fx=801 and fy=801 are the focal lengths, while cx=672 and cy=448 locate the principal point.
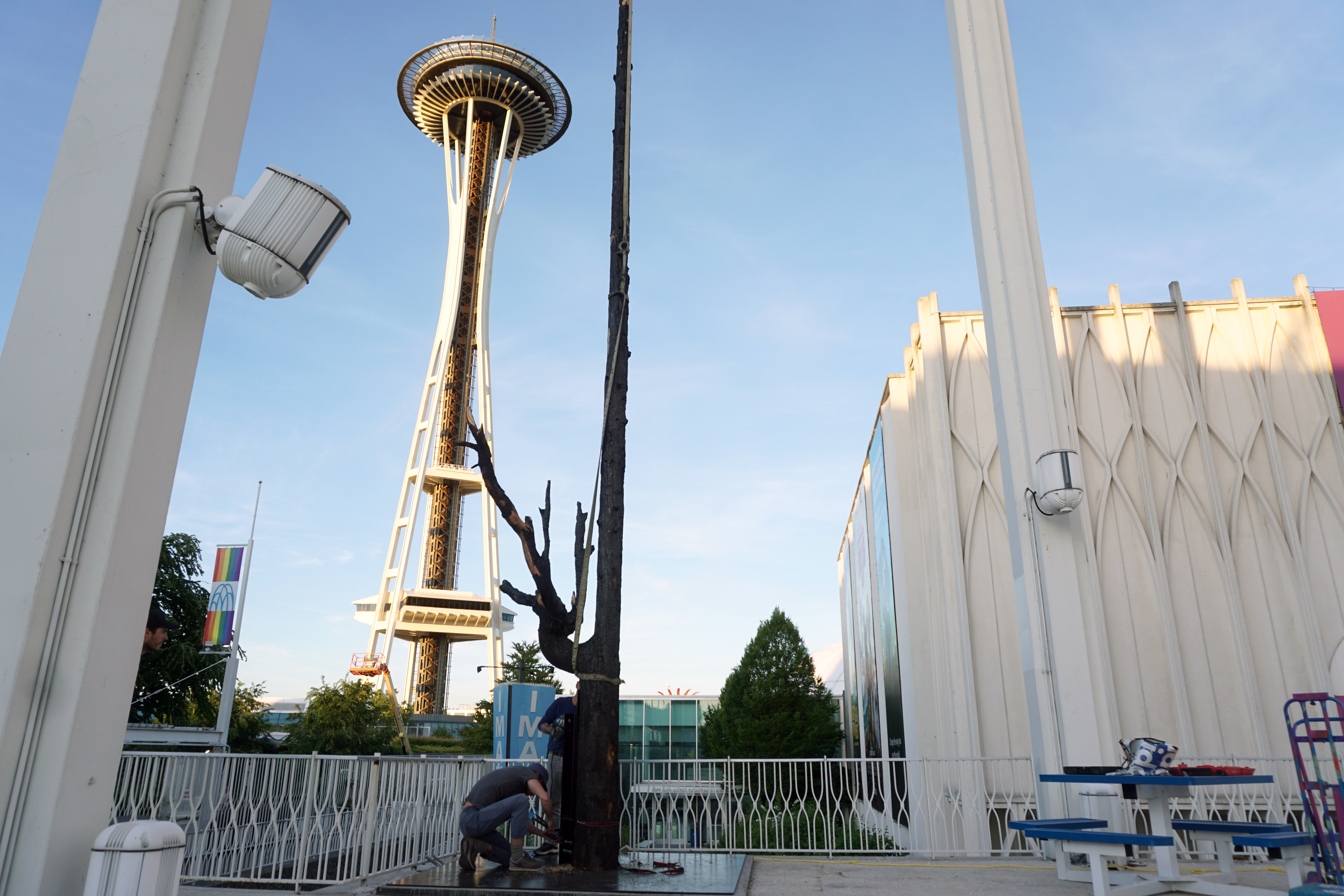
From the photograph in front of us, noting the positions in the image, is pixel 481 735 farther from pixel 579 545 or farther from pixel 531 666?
pixel 579 545

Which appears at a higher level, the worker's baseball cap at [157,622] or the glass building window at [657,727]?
the worker's baseball cap at [157,622]

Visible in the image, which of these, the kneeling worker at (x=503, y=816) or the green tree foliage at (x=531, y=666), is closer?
the kneeling worker at (x=503, y=816)

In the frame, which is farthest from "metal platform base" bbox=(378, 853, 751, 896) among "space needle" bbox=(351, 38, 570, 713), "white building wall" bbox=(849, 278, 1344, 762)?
"space needle" bbox=(351, 38, 570, 713)

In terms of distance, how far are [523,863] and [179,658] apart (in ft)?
78.8

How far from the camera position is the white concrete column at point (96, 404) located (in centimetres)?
305

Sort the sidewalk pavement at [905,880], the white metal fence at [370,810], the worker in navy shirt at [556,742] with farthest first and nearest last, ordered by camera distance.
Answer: the worker in navy shirt at [556,742] < the white metal fence at [370,810] < the sidewalk pavement at [905,880]

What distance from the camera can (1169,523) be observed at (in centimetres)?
1223

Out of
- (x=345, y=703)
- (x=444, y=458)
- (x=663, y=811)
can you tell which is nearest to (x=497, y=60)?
(x=444, y=458)

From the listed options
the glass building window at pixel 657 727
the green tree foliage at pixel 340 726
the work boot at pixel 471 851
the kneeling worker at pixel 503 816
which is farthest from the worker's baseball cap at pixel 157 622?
the glass building window at pixel 657 727

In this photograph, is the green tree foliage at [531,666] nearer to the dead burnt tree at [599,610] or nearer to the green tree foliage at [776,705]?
the green tree foliage at [776,705]

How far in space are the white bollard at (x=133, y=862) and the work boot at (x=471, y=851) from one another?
299 centimetres

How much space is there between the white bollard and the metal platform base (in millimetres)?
2123

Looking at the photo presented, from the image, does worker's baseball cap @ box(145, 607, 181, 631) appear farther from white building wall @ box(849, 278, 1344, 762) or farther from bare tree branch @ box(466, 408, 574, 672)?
white building wall @ box(849, 278, 1344, 762)

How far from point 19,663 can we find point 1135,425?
13749 mm
